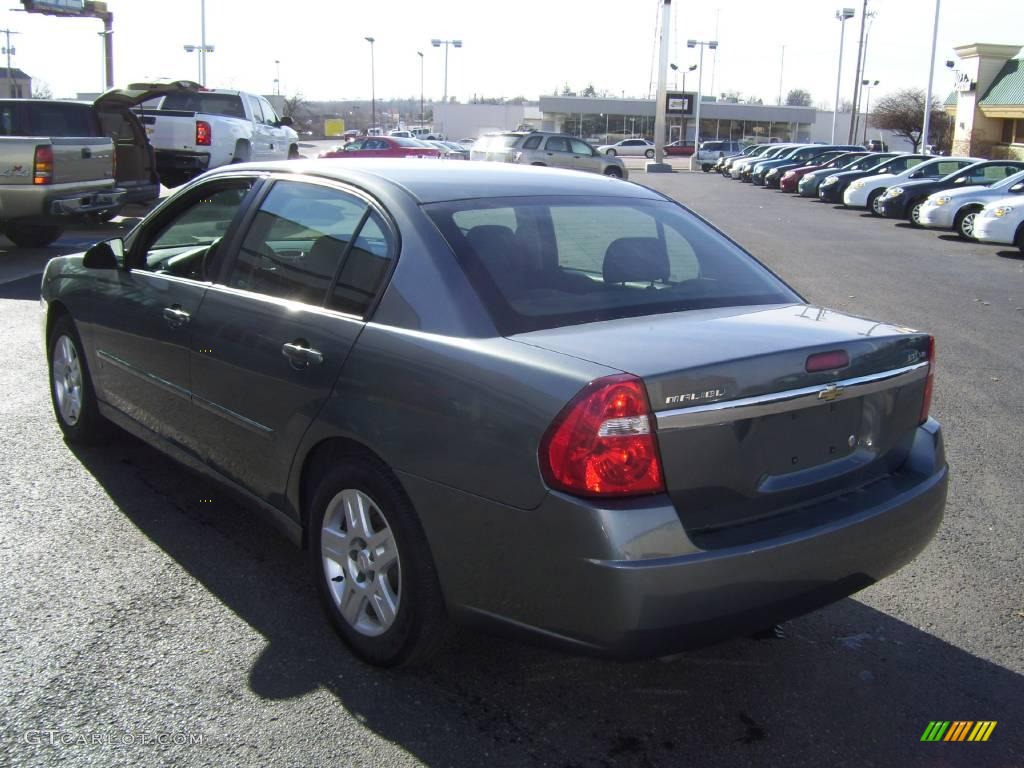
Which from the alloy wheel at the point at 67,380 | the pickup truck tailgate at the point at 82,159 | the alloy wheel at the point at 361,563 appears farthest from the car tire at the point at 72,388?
the pickup truck tailgate at the point at 82,159

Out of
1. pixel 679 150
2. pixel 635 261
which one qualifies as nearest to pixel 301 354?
pixel 635 261

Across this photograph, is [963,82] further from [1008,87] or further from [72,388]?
[72,388]

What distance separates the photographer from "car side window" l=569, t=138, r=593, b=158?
35681 millimetres

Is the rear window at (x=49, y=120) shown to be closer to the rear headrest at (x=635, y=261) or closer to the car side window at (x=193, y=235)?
the car side window at (x=193, y=235)

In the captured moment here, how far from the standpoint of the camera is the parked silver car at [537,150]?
33844 mm

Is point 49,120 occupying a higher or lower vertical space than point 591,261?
higher

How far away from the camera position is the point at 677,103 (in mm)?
54312

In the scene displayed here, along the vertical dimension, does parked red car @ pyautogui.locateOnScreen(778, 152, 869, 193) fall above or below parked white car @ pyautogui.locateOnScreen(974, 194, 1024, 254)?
above

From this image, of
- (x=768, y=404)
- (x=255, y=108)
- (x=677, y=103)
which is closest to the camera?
(x=768, y=404)

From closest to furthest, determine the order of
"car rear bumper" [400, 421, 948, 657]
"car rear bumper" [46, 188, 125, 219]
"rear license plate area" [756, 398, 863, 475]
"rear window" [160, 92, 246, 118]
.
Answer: "car rear bumper" [400, 421, 948, 657] < "rear license plate area" [756, 398, 863, 475] < "car rear bumper" [46, 188, 125, 219] < "rear window" [160, 92, 246, 118]

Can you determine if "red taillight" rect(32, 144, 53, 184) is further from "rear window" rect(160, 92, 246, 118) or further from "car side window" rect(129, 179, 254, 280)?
"rear window" rect(160, 92, 246, 118)

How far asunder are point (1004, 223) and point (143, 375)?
16788 mm

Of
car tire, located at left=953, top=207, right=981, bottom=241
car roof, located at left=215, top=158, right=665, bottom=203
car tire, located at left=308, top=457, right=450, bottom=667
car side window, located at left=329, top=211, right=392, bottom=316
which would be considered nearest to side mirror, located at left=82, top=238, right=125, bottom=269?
car roof, located at left=215, top=158, right=665, bottom=203

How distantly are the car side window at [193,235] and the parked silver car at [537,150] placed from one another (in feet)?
92.9
